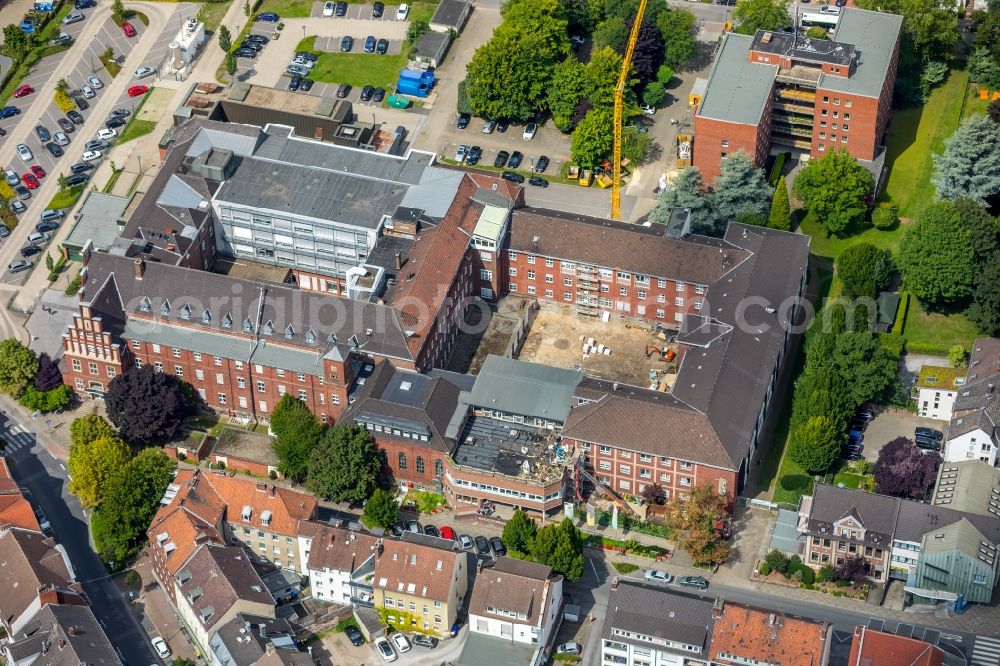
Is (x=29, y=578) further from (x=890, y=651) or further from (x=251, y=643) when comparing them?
(x=890, y=651)

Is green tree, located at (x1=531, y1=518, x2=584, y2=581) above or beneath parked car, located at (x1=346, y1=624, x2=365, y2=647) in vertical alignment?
above

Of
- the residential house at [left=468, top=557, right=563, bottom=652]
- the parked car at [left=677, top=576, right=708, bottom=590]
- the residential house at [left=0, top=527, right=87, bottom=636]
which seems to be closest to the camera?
the residential house at [left=468, top=557, right=563, bottom=652]

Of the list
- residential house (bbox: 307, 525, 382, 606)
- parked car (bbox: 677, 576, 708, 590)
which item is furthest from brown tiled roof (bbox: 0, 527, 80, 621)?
parked car (bbox: 677, 576, 708, 590)

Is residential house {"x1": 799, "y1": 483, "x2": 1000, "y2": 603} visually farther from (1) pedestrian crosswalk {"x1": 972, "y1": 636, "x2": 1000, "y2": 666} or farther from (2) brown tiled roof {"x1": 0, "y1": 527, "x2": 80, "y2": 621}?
(2) brown tiled roof {"x1": 0, "y1": 527, "x2": 80, "y2": 621}

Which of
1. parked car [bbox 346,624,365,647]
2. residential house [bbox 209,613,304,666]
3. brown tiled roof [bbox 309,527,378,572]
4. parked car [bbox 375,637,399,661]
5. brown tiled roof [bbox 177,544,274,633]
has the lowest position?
parked car [bbox 346,624,365,647]

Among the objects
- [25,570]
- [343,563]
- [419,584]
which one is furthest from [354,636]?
[25,570]

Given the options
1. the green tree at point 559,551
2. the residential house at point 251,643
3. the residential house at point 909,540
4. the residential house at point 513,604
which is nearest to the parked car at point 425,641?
the residential house at point 513,604

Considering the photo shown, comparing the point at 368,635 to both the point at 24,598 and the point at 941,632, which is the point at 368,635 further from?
the point at 941,632
